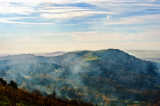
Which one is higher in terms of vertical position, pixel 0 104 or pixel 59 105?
pixel 0 104

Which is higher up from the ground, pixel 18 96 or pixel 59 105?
pixel 18 96

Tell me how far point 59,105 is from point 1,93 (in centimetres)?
1384

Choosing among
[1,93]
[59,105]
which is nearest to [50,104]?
[59,105]

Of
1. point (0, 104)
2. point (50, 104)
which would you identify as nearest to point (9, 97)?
point (0, 104)

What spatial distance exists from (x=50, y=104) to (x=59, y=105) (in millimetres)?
2831

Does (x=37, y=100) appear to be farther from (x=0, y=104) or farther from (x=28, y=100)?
(x=0, y=104)

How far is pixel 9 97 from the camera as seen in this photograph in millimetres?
36906

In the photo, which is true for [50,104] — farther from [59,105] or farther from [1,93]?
[1,93]

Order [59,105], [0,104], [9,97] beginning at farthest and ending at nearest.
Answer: [59,105], [9,97], [0,104]

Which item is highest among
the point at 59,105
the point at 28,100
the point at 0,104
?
the point at 0,104

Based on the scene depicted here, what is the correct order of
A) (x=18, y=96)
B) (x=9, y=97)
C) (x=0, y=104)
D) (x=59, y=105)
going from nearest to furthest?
(x=0, y=104) < (x=9, y=97) < (x=18, y=96) < (x=59, y=105)

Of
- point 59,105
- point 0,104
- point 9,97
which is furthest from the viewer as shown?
point 59,105

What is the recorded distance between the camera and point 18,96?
129 feet

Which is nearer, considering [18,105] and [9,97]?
[18,105]
